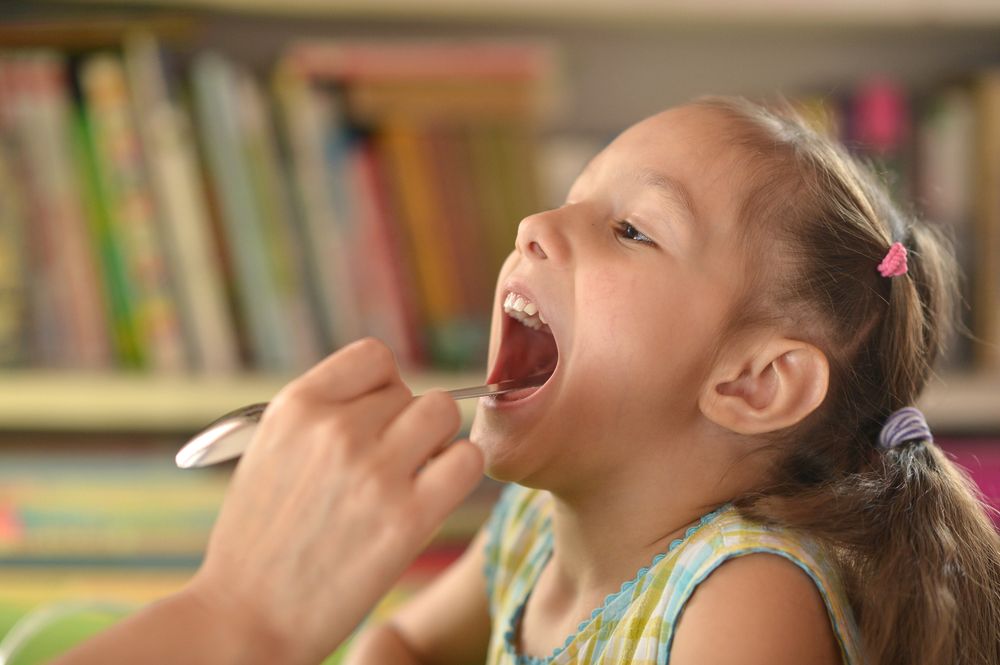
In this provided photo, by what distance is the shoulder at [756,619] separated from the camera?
65cm

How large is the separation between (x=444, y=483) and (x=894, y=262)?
44 centimetres

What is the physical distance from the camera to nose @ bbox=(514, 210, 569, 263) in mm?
817

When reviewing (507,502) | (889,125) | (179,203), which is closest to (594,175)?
(507,502)

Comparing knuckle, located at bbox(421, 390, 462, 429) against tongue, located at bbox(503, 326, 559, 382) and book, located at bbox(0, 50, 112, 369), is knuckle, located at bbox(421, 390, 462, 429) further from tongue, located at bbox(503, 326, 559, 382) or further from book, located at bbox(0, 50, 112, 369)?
book, located at bbox(0, 50, 112, 369)

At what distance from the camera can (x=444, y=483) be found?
60cm

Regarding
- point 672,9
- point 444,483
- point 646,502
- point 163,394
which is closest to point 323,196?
point 163,394

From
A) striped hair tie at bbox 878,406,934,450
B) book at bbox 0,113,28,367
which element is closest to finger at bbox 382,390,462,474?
striped hair tie at bbox 878,406,934,450

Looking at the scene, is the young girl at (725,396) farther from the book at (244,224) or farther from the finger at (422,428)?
the book at (244,224)

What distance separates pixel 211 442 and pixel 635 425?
1.10ft

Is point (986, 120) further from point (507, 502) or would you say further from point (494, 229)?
point (507, 502)

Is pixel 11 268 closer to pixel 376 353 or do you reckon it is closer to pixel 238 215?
pixel 238 215

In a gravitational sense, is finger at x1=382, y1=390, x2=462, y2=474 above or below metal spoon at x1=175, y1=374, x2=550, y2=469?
below

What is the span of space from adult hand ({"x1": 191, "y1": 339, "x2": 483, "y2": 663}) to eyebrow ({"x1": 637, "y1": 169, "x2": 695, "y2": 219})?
0.30 metres

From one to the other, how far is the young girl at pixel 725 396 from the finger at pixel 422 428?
160 mm
